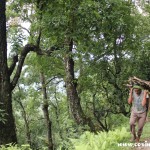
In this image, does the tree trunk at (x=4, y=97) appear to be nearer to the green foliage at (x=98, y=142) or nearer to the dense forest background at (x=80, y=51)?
the dense forest background at (x=80, y=51)

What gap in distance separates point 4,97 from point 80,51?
7410 millimetres

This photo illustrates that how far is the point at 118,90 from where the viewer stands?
73.2 ft

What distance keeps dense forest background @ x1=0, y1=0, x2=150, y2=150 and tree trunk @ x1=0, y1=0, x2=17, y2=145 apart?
207mm

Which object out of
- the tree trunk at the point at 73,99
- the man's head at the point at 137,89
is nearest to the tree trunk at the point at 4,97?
the tree trunk at the point at 73,99

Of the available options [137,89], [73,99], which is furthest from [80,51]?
[137,89]

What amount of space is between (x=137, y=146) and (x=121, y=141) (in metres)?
0.67

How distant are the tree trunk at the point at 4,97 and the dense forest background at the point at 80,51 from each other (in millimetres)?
207

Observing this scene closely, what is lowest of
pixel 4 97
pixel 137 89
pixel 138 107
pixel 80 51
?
pixel 138 107

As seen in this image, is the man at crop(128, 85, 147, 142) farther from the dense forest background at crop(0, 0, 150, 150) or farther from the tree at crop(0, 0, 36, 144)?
the tree at crop(0, 0, 36, 144)

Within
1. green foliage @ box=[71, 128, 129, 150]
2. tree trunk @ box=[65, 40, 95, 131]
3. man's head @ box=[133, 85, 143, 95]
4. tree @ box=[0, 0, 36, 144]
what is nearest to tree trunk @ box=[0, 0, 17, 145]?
tree @ box=[0, 0, 36, 144]

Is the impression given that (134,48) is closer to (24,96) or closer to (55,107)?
(24,96)

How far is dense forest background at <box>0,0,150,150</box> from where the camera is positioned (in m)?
12.8

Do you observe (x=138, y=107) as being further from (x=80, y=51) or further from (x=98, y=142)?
(x=80, y=51)

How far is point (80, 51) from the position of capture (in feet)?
62.5
